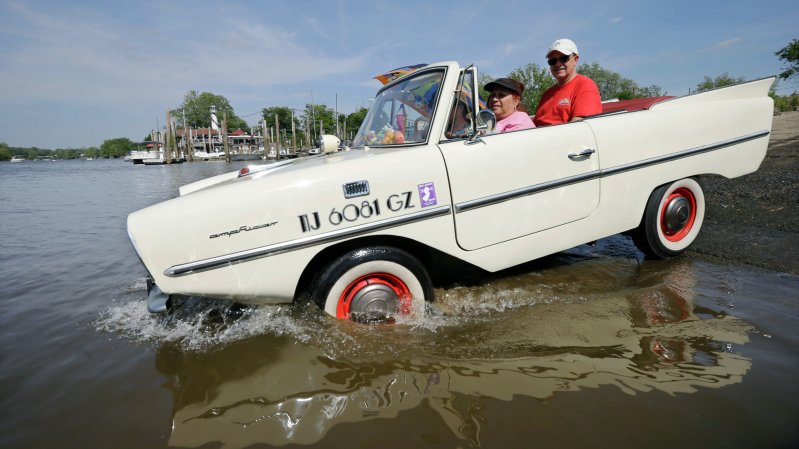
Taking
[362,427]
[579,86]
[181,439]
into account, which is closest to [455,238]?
[362,427]

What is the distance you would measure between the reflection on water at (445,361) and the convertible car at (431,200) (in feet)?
0.92

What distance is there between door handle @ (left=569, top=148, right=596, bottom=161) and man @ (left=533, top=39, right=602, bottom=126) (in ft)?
2.22

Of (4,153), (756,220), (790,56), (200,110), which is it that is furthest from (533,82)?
(4,153)

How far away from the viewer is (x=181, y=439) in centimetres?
173

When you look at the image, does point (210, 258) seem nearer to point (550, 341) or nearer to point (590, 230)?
point (550, 341)

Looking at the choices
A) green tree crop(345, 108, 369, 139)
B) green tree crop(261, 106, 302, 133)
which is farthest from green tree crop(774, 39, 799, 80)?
green tree crop(261, 106, 302, 133)

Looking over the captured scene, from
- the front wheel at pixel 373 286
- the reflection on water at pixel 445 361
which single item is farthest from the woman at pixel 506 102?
the front wheel at pixel 373 286

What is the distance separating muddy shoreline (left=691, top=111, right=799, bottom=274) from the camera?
3699 millimetres

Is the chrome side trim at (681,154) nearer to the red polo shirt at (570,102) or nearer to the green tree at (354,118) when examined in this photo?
the red polo shirt at (570,102)

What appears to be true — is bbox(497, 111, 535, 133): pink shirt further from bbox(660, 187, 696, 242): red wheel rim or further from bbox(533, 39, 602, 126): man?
bbox(660, 187, 696, 242): red wheel rim

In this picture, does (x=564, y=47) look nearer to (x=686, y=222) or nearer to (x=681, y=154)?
(x=681, y=154)

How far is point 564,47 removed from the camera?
390cm

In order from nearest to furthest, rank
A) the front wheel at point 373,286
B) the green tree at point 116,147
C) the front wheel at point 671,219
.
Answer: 1. the front wheel at point 373,286
2. the front wheel at point 671,219
3. the green tree at point 116,147

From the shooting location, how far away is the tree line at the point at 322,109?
875 inches
